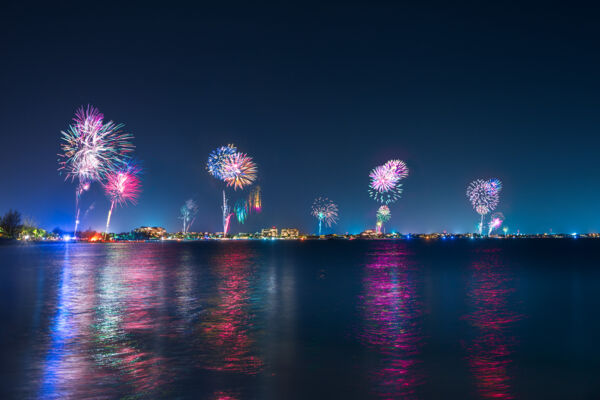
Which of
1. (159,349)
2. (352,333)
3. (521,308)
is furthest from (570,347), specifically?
(159,349)

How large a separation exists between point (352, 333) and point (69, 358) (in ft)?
33.4

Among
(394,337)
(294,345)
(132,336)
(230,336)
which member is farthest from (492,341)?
(132,336)

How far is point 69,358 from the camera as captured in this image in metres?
14.6

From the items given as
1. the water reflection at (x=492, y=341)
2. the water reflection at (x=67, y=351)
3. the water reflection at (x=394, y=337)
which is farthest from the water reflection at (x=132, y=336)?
the water reflection at (x=492, y=341)

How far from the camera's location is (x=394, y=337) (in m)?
18.5

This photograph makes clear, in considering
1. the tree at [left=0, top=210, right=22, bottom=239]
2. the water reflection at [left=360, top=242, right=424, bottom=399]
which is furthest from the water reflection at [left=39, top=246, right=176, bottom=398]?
the tree at [left=0, top=210, right=22, bottom=239]

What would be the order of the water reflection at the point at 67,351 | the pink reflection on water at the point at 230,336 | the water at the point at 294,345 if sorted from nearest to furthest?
1. the water reflection at the point at 67,351
2. the water at the point at 294,345
3. the pink reflection on water at the point at 230,336

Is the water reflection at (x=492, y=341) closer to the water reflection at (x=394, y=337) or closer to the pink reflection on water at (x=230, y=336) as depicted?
the water reflection at (x=394, y=337)

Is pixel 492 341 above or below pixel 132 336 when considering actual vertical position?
below

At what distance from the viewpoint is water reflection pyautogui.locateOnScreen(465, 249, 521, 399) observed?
41.5 ft

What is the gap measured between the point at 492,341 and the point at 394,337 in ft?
12.0

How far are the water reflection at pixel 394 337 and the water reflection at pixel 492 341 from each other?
5.68 ft

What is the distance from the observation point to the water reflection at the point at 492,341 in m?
12.6

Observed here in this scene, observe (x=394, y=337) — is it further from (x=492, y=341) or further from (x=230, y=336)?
(x=230, y=336)
